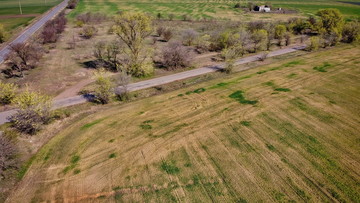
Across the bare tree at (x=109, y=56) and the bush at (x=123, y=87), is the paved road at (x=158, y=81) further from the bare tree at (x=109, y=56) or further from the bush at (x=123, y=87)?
the bare tree at (x=109, y=56)

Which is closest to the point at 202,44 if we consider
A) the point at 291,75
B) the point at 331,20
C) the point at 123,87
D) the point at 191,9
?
the point at 291,75

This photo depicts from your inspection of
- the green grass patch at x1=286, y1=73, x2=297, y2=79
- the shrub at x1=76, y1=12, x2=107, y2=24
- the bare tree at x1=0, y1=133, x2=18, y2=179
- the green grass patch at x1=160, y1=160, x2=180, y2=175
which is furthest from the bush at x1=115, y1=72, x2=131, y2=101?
the shrub at x1=76, y1=12, x2=107, y2=24

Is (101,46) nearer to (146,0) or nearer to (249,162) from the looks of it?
(249,162)

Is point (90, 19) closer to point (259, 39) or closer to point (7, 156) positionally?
point (259, 39)

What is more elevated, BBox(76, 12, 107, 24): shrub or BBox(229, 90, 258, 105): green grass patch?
BBox(76, 12, 107, 24): shrub

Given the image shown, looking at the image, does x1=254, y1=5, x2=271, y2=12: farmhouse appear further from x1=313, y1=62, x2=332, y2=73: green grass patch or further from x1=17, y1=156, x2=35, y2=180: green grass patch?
x1=17, y1=156, x2=35, y2=180: green grass patch

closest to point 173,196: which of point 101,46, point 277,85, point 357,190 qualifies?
point 357,190
